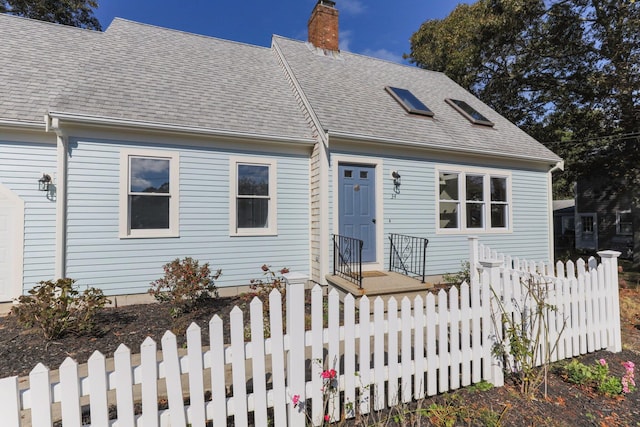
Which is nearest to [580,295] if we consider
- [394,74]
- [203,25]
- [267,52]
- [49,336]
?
[49,336]

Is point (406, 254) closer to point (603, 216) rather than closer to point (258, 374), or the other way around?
point (258, 374)

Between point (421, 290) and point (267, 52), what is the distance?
8.72 metres

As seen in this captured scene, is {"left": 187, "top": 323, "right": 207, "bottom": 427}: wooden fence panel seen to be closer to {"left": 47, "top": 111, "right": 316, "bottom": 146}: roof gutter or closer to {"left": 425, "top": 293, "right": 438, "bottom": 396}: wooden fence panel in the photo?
{"left": 425, "top": 293, "right": 438, "bottom": 396}: wooden fence panel

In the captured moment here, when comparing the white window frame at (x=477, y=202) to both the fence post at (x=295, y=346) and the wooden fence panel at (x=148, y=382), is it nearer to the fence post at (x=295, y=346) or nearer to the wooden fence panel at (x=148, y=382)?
the fence post at (x=295, y=346)

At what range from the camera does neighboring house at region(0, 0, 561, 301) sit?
557 centimetres

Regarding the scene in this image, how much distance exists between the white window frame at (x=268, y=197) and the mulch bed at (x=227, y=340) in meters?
1.43

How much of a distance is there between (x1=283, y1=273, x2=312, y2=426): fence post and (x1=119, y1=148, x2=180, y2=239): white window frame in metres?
4.62

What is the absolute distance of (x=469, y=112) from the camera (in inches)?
384

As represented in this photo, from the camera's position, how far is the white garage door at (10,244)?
5.43 metres

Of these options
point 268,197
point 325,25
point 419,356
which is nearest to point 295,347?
point 419,356

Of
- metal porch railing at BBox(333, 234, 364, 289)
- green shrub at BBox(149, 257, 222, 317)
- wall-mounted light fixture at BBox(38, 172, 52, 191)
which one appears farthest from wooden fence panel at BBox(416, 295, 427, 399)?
wall-mounted light fixture at BBox(38, 172, 52, 191)

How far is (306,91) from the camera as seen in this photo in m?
7.67

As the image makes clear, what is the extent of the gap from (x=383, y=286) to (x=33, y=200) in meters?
6.38

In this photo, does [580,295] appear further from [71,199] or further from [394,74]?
[394,74]
